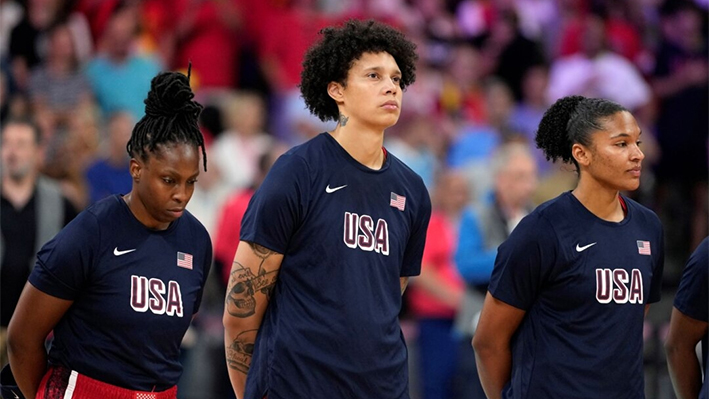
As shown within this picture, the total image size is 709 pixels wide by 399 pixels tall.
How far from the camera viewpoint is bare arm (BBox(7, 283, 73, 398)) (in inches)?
A: 201

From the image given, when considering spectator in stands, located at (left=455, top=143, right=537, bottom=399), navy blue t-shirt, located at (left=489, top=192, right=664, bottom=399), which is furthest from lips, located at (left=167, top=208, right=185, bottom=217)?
spectator in stands, located at (left=455, top=143, right=537, bottom=399)

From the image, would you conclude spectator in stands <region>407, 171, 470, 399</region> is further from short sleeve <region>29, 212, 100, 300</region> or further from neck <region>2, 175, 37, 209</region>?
short sleeve <region>29, 212, 100, 300</region>

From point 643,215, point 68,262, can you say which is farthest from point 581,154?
point 68,262

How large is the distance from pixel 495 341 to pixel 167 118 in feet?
6.05

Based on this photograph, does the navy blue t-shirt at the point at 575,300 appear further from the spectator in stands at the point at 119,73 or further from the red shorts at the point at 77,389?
the spectator in stands at the point at 119,73

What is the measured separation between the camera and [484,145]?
12.3 meters

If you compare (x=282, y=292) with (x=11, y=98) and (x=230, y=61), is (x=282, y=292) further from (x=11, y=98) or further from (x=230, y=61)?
(x=230, y=61)

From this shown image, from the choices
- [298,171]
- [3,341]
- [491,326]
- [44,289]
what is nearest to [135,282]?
[44,289]

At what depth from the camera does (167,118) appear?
5.36 metres

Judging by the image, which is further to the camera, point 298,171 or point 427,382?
point 427,382

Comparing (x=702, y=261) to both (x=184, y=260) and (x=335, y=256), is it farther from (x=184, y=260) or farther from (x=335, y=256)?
(x=184, y=260)

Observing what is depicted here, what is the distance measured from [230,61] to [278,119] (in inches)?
31.2

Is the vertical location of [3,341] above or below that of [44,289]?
below

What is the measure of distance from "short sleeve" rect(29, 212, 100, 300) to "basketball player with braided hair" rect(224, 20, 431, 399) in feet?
2.10
